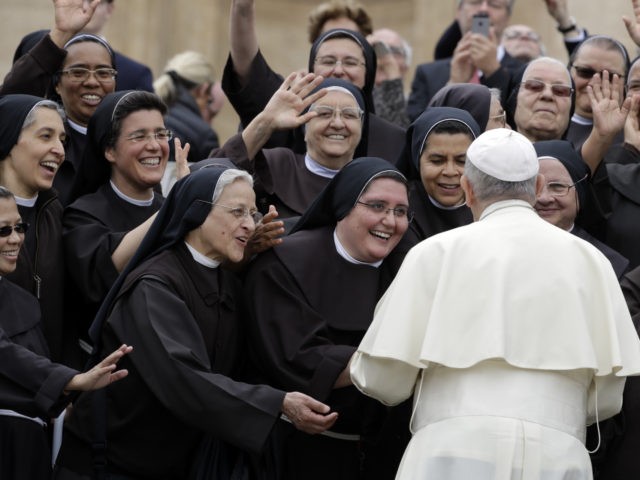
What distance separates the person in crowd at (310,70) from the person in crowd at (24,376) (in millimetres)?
2257

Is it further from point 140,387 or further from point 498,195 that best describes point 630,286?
point 140,387

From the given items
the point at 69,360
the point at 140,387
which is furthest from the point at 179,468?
the point at 69,360

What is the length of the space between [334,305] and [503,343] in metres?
1.53

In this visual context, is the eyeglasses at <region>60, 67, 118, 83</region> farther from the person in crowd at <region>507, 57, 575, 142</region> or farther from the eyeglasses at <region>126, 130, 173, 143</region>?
the person in crowd at <region>507, 57, 575, 142</region>

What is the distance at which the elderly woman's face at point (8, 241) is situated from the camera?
773 centimetres

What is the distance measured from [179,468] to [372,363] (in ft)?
4.17

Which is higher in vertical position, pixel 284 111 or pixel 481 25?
pixel 481 25

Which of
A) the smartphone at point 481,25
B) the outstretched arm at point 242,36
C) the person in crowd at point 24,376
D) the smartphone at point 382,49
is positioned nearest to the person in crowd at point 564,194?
the outstretched arm at point 242,36

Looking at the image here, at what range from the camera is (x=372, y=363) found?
695 cm

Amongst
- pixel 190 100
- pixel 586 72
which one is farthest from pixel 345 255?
pixel 190 100

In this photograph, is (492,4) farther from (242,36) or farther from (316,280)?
(316,280)

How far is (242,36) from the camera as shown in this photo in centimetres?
978

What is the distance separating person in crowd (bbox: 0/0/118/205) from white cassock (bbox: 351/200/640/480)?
2.89m

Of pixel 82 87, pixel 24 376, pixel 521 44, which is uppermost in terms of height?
pixel 521 44
